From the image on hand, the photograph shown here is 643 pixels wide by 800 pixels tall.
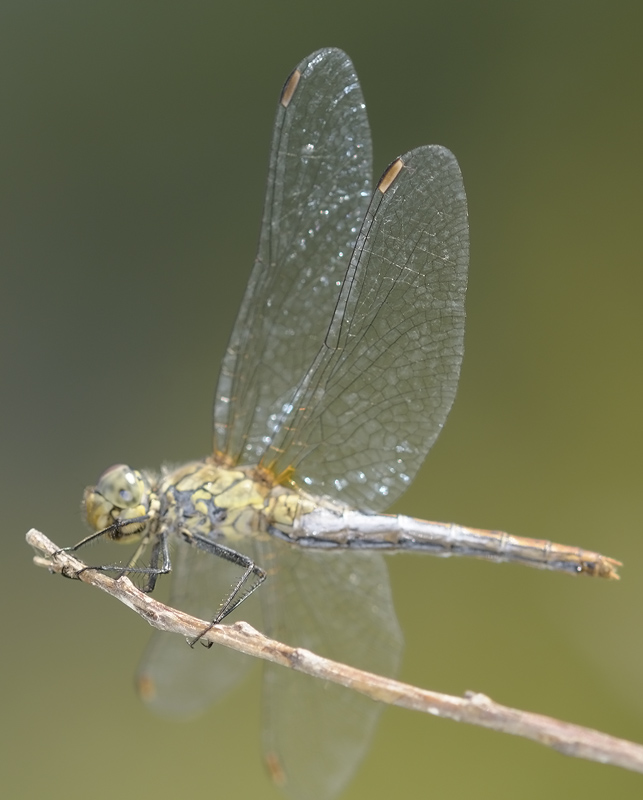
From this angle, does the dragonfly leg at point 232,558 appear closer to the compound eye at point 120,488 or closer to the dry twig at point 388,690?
the compound eye at point 120,488

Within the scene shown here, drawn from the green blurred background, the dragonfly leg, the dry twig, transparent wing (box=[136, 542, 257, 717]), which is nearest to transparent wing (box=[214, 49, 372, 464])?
the dragonfly leg

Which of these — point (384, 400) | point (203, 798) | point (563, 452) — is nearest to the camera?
point (384, 400)

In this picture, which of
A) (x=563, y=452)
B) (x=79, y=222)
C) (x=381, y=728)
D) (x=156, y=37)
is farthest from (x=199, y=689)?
(x=156, y=37)

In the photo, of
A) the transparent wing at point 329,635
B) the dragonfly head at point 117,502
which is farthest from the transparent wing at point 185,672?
the dragonfly head at point 117,502

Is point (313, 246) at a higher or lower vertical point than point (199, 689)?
higher

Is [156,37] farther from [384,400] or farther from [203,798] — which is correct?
[203,798]

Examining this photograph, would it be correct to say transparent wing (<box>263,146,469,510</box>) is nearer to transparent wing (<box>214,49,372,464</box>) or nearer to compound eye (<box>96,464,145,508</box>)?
transparent wing (<box>214,49,372,464</box>)
